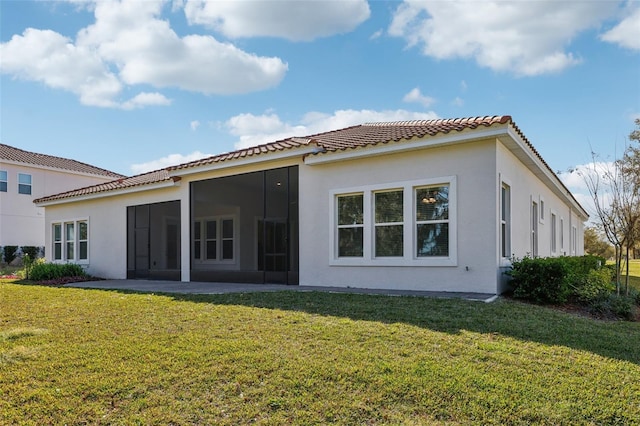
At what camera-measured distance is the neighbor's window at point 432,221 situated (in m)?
9.91

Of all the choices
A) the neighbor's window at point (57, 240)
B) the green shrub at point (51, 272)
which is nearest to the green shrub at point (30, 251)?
the neighbor's window at point (57, 240)

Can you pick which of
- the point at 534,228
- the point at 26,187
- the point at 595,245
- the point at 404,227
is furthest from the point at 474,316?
the point at 595,245

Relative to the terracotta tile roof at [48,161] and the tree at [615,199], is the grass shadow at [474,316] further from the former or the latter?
the terracotta tile roof at [48,161]

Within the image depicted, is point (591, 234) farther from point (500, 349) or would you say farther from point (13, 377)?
point (13, 377)

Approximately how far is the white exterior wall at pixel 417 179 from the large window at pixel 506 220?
1.04m

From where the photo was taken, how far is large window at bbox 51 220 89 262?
62.1ft

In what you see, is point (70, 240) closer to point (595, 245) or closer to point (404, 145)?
point (404, 145)

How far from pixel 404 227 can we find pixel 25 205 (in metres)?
25.8

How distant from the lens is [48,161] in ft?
97.7

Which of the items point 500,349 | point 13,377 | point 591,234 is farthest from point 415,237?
point 591,234

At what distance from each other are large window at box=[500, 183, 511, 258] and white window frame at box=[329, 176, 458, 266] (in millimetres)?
1329

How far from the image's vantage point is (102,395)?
168 inches

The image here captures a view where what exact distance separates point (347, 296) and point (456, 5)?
6.84 metres

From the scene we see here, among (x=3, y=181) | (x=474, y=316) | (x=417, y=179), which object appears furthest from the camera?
(x=3, y=181)
